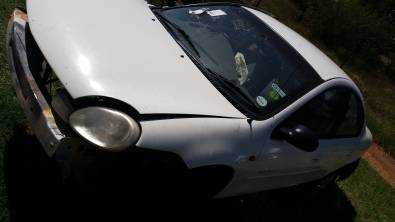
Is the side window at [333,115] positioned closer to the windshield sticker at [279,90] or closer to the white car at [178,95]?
the white car at [178,95]

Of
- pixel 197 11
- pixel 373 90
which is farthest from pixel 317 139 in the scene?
pixel 373 90

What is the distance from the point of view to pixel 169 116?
11.5 ft

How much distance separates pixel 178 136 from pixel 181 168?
0.26 metres

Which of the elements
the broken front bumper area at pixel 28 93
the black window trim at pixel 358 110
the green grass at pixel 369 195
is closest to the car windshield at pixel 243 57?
the black window trim at pixel 358 110

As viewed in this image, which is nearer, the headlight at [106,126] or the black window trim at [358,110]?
the headlight at [106,126]

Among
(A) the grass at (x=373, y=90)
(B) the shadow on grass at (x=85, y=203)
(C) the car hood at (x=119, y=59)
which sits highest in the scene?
(C) the car hood at (x=119, y=59)

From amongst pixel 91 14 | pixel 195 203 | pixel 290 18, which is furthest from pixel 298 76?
pixel 290 18

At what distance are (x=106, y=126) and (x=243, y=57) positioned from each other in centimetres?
175

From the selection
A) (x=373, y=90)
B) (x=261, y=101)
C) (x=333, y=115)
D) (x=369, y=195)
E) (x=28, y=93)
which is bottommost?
(x=373, y=90)

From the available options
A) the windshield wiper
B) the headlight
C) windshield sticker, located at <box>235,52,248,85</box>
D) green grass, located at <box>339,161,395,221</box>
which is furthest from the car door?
green grass, located at <box>339,161,395,221</box>

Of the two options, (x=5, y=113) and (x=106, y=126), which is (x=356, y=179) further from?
(x=106, y=126)

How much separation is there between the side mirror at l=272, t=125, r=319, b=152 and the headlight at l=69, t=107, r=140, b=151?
4.73 feet

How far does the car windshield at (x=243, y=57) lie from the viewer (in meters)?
4.21

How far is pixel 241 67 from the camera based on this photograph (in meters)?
4.44
